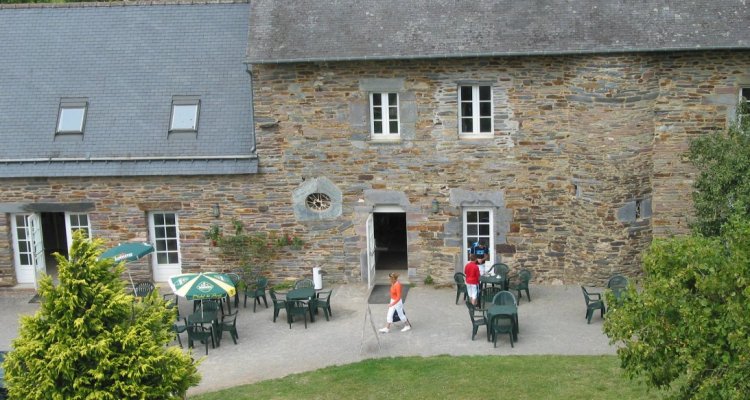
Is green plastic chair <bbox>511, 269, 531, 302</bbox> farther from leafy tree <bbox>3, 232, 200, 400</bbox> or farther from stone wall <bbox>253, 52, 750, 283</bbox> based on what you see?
leafy tree <bbox>3, 232, 200, 400</bbox>

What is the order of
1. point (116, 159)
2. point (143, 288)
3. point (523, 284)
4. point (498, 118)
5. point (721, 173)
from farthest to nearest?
1. point (116, 159)
2. point (143, 288)
3. point (498, 118)
4. point (523, 284)
5. point (721, 173)

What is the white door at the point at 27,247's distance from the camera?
20188mm

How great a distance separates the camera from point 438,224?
1970 centimetres

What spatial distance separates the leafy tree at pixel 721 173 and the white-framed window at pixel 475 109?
161 inches

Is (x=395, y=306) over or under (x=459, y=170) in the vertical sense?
under

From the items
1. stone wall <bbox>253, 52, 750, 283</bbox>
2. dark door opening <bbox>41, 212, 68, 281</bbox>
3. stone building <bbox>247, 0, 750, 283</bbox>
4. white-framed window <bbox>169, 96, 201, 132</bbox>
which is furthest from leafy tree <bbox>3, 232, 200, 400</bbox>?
dark door opening <bbox>41, 212, 68, 281</bbox>

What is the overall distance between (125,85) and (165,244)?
12.3 ft

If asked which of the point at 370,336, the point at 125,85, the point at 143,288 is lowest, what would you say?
the point at 370,336

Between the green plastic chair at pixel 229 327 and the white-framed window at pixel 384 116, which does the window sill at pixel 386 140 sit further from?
the green plastic chair at pixel 229 327

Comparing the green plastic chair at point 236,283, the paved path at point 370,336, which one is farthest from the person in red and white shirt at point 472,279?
the green plastic chair at point 236,283

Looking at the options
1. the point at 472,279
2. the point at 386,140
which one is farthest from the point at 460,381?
the point at 386,140

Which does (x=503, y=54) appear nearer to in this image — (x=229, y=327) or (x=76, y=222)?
(x=229, y=327)

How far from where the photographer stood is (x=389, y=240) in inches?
900

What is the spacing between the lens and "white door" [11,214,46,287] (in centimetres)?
2019
